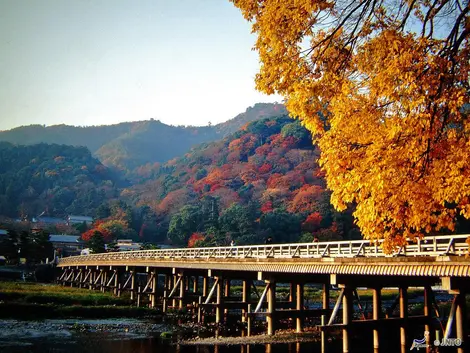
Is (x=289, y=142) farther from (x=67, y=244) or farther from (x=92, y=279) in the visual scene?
(x=92, y=279)

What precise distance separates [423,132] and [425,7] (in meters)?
2.60

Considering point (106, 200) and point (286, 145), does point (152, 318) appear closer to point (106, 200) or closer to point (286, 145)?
point (286, 145)

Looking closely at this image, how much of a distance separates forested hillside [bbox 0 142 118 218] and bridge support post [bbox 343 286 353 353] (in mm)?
112885

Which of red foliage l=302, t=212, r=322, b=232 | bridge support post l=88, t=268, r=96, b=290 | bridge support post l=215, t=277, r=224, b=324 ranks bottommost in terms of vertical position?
bridge support post l=88, t=268, r=96, b=290

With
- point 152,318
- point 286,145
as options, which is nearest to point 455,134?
point 152,318

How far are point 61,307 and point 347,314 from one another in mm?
25391

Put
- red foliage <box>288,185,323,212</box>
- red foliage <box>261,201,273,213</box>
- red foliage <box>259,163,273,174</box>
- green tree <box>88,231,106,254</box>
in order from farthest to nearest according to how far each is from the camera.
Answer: red foliage <box>259,163,273,174</box> < red foliage <box>261,201,273,213</box> < red foliage <box>288,185,323,212</box> < green tree <box>88,231,106,254</box>

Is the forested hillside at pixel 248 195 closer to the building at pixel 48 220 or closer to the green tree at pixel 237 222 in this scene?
the green tree at pixel 237 222

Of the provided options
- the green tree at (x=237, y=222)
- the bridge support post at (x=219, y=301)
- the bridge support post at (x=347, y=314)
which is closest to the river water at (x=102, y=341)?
the bridge support post at (x=219, y=301)

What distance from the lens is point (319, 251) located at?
2006 centimetres

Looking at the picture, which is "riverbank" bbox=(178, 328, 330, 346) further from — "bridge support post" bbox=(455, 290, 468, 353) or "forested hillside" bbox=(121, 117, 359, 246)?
"forested hillside" bbox=(121, 117, 359, 246)

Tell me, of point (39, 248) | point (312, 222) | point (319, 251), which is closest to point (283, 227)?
point (312, 222)

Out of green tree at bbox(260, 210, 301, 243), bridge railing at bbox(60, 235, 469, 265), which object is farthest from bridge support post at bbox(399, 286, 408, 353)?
green tree at bbox(260, 210, 301, 243)

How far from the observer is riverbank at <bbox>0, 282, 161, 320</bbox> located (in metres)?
32.6
